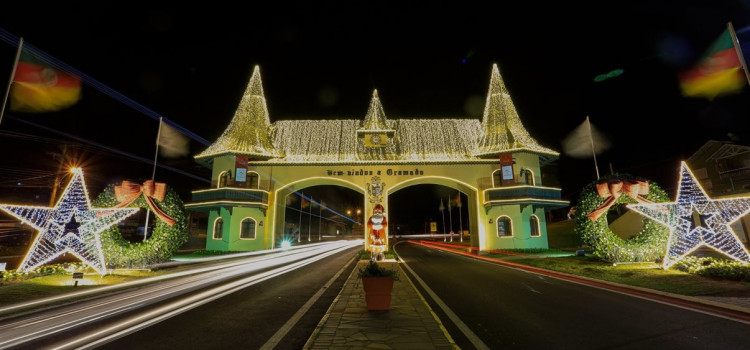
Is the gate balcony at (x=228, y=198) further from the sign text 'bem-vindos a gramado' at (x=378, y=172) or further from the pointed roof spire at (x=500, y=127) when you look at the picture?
the pointed roof spire at (x=500, y=127)

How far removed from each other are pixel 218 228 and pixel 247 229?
8.91ft

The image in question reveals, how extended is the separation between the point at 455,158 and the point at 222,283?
21.8m

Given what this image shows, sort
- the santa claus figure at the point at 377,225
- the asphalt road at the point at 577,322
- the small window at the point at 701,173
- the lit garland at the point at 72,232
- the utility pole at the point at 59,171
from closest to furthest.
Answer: the asphalt road at the point at 577,322 → the lit garland at the point at 72,232 → the santa claus figure at the point at 377,225 → the utility pole at the point at 59,171 → the small window at the point at 701,173

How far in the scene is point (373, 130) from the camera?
29016mm

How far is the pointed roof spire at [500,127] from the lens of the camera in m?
26.5

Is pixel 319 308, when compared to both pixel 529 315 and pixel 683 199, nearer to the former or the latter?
pixel 529 315

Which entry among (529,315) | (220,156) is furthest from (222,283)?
(220,156)

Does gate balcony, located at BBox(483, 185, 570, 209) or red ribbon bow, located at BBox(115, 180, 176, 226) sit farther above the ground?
gate balcony, located at BBox(483, 185, 570, 209)

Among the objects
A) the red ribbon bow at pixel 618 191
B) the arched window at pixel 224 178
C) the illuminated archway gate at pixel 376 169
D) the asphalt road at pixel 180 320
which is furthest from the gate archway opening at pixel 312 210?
the asphalt road at pixel 180 320

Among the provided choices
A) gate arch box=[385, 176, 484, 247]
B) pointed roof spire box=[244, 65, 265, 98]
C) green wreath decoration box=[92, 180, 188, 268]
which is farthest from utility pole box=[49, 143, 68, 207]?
gate arch box=[385, 176, 484, 247]

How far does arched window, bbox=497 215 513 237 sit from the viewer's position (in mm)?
26250

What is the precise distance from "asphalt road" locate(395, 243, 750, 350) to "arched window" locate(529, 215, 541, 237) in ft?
61.2

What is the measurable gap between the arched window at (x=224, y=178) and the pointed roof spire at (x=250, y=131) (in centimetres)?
189

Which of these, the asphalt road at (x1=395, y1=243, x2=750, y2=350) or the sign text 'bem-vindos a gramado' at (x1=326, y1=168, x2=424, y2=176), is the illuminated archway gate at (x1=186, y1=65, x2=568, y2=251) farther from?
the asphalt road at (x1=395, y1=243, x2=750, y2=350)
